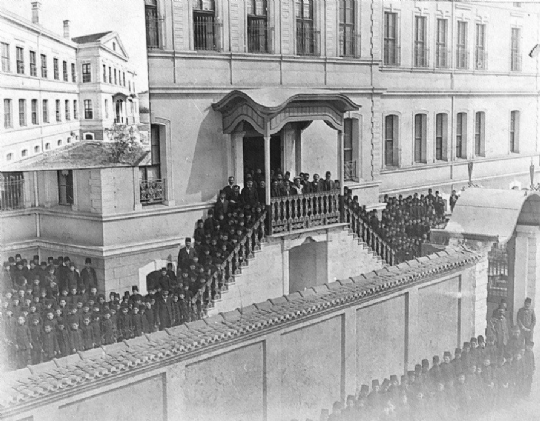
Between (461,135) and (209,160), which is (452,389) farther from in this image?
(461,135)

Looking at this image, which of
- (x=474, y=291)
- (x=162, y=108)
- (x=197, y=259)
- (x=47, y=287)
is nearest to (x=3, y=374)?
(x=47, y=287)

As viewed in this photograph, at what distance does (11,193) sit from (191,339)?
287cm

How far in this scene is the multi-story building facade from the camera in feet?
25.3

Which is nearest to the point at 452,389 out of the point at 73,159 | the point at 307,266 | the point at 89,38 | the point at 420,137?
the point at 307,266

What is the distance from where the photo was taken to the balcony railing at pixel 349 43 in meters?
13.3

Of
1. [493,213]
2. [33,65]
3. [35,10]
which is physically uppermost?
[35,10]

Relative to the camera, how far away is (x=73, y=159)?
8.73 meters

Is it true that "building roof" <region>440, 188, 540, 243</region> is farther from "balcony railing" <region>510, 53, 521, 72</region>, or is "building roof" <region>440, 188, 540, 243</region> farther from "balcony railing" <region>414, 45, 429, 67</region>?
"balcony railing" <region>510, 53, 521, 72</region>

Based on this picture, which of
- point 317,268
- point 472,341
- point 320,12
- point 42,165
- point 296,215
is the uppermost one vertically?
point 320,12

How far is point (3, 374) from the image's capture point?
6.45 m

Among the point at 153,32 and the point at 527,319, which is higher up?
the point at 153,32

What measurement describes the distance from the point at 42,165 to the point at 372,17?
782cm

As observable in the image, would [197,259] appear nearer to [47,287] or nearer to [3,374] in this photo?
[47,287]

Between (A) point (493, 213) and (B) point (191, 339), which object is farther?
(A) point (493, 213)
